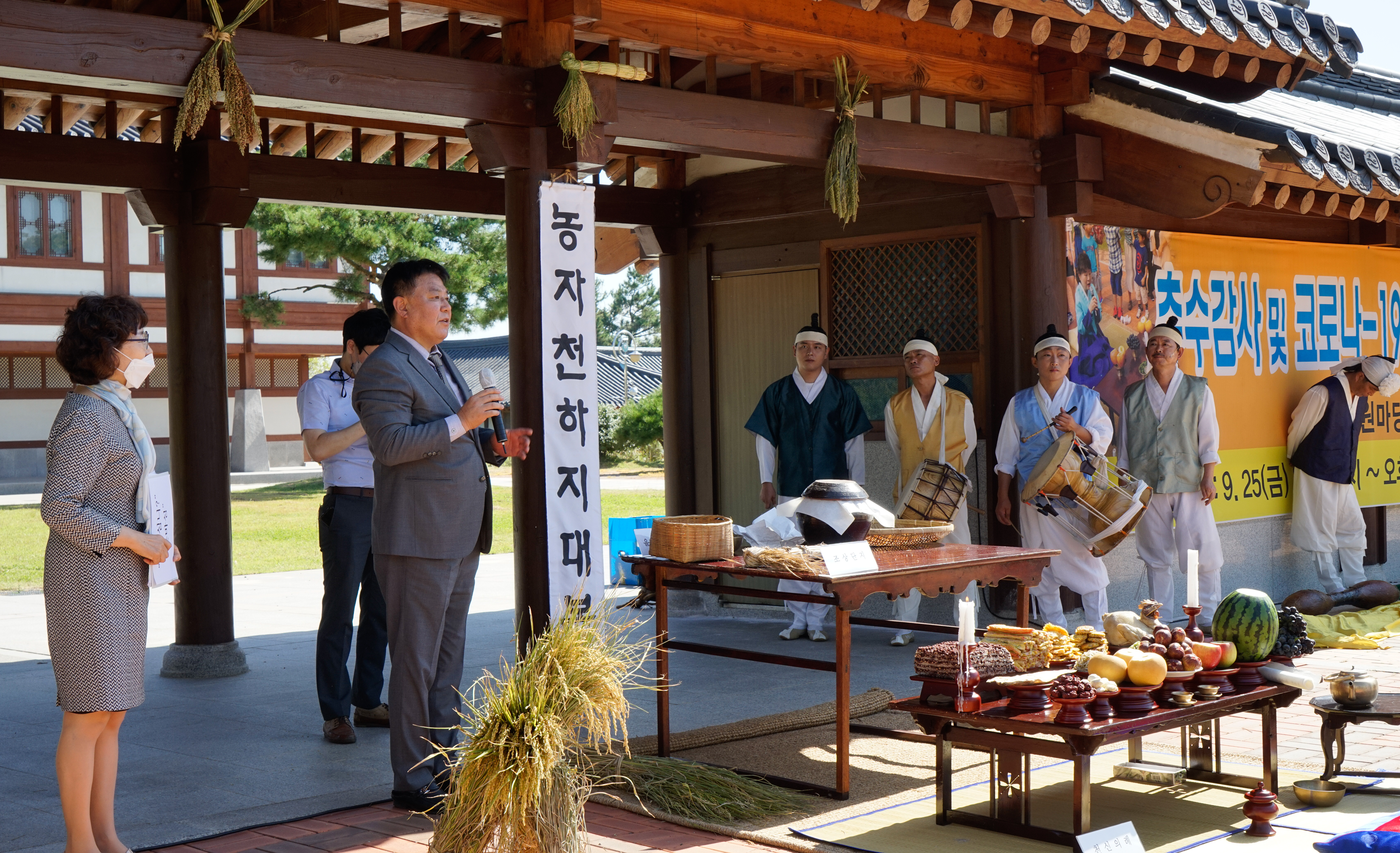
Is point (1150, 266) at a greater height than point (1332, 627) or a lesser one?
greater

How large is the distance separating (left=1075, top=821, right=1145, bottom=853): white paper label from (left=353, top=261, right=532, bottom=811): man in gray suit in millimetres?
1867

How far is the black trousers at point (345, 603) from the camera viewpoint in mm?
5281

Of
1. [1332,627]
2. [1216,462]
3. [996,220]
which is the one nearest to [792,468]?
[996,220]

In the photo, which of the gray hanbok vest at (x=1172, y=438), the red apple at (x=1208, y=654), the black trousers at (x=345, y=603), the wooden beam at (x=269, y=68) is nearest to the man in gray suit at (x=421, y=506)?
the wooden beam at (x=269, y=68)

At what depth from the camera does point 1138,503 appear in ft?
21.9

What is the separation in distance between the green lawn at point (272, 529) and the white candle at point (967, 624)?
225 inches

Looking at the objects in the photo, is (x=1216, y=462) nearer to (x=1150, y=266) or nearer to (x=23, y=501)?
(x=1150, y=266)

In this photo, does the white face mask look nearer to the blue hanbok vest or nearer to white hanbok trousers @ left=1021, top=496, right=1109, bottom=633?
the blue hanbok vest

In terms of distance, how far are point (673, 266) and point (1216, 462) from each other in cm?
352

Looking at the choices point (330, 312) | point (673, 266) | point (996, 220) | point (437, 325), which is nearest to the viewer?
point (437, 325)

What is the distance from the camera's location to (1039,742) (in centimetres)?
374

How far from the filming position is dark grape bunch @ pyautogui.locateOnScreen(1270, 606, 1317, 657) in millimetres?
4359

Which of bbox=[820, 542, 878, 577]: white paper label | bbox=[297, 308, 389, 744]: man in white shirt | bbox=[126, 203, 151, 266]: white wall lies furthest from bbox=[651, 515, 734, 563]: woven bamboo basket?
bbox=[126, 203, 151, 266]: white wall

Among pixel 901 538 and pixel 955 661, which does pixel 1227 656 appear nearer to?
pixel 955 661
